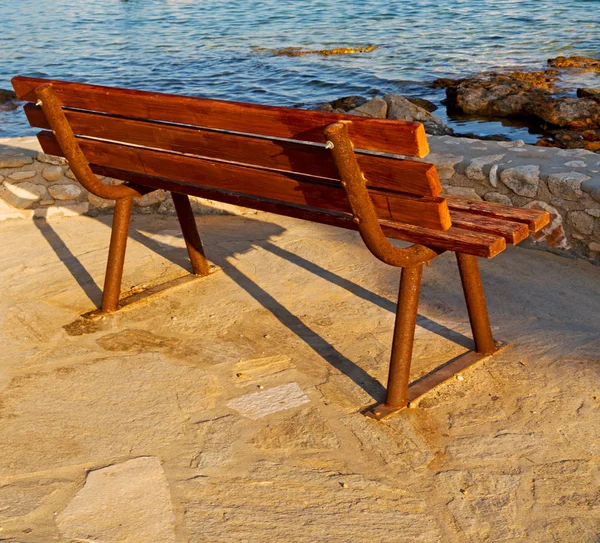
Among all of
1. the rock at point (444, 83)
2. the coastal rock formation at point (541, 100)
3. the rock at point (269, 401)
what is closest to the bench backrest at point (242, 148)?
the rock at point (269, 401)

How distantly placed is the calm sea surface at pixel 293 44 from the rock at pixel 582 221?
6.96 meters

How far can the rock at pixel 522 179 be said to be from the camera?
481 centimetres

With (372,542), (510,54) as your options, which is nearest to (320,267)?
(372,542)

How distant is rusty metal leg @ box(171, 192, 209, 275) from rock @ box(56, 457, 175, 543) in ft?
5.84

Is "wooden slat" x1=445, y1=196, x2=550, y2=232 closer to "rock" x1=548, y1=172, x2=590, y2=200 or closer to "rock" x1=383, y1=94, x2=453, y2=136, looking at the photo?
"rock" x1=548, y1=172, x2=590, y2=200

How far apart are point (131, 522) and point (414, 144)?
4.93ft

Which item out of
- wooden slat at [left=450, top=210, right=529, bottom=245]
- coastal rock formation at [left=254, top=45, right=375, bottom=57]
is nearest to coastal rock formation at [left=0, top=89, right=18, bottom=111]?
coastal rock formation at [left=254, top=45, right=375, bottom=57]

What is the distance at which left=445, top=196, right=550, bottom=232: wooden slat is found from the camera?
3232 millimetres

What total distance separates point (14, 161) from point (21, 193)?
225mm

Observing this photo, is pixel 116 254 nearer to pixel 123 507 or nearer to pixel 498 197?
pixel 123 507

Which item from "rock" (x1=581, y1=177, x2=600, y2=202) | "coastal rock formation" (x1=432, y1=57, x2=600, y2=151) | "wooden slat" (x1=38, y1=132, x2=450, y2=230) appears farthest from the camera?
"coastal rock formation" (x1=432, y1=57, x2=600, y2=151)

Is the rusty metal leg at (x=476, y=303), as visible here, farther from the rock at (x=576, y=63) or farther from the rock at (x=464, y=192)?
the rock at (x=576, y=63)

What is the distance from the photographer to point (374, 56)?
1861 cm

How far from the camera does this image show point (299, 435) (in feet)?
10.0
